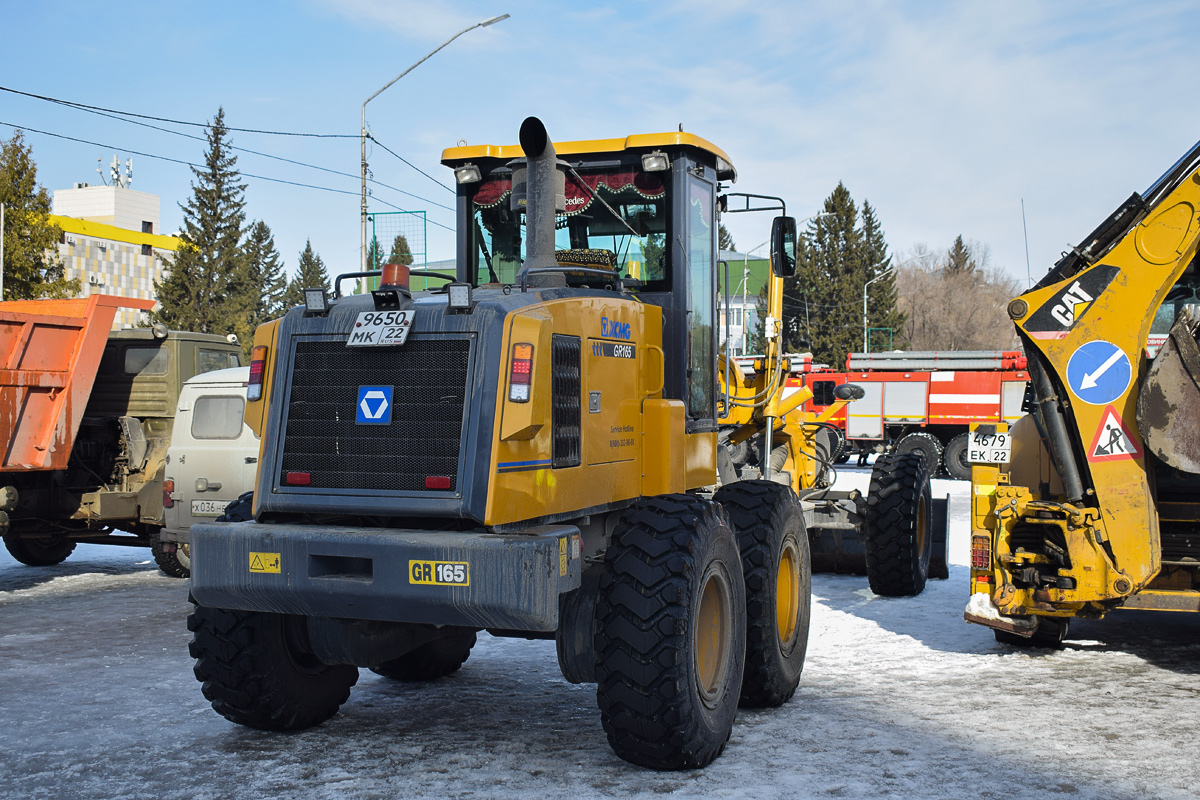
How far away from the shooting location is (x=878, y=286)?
68.0m

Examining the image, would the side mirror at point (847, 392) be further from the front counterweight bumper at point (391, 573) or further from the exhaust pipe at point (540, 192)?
the front counterweight bumper at point (391, 573)

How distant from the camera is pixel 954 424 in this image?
2720cm

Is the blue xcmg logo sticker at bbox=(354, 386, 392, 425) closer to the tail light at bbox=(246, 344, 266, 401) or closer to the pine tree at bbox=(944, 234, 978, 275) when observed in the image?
the tail light at bbox=(246, 344, 266, 401)

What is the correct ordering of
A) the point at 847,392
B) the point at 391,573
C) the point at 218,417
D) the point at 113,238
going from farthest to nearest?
1. the point at 113,238
2. the point at 847,392
3. the point at 218,417
4. the point at 391,573

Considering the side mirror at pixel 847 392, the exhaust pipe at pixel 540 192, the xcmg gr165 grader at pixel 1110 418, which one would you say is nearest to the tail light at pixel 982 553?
the xcmg gr165 grader at pixel 1110 418

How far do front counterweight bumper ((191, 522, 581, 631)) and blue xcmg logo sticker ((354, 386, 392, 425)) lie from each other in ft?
1.57

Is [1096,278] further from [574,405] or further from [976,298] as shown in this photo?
[976,298]

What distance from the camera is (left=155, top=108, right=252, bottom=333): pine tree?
5306 centimetres

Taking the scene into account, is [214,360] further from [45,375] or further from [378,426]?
[378,426]

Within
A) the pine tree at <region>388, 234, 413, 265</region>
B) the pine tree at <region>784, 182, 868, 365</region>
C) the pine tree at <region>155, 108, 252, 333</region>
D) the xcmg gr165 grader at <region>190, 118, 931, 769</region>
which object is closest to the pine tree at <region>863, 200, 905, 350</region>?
the pine tree at <region>784, 182, 868, 365</region>

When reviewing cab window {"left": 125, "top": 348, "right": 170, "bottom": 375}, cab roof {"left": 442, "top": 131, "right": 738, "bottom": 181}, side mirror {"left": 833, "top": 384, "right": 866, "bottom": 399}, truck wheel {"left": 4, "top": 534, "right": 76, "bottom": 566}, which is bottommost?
truck wheel {"left": 4, "top": 534, "right": 76, "bottom": 566}

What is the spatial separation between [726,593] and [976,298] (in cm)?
7630

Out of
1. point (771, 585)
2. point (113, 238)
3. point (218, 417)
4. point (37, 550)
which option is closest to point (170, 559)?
point (218, 417)

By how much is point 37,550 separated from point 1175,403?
38.1 ft
